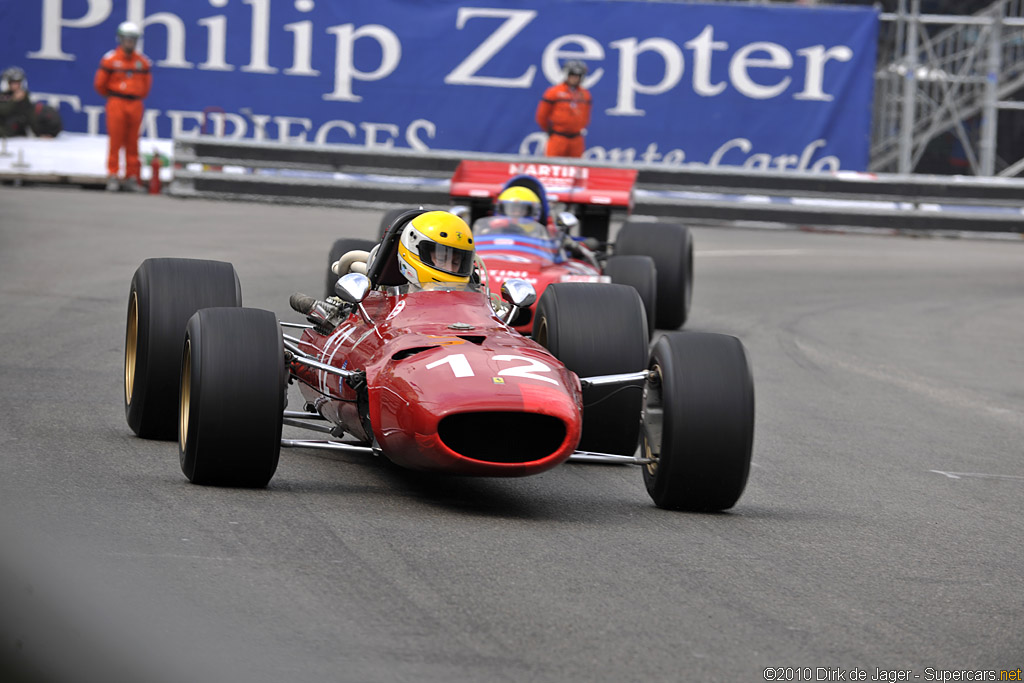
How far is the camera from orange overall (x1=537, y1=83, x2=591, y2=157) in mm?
22406

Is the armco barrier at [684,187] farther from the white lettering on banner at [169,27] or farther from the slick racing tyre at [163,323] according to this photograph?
the slick racing tyre at [163,323]

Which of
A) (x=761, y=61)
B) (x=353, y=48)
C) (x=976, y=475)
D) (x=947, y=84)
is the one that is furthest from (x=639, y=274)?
(x=947, y=84)

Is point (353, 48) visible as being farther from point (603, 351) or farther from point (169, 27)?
point (603, 351)

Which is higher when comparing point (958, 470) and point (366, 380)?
point (366, 380)

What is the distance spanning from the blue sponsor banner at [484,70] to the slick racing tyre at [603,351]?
1702 cm

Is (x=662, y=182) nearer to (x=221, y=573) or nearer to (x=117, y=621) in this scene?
(x=221, y=573)

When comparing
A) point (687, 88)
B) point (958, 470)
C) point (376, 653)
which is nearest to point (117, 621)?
point (376, 653)

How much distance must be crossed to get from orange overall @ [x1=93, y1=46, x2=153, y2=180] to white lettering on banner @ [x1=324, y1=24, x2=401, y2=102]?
3317 mm

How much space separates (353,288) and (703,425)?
1.82 metres

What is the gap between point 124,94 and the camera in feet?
71.6

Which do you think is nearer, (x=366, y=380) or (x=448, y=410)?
(x=448, y=410)

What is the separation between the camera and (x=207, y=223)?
18.6 metres

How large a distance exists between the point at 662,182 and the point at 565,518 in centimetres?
1672

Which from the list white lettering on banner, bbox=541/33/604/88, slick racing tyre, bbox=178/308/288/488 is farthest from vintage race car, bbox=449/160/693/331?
white lettering on banner, bbox=541/33/604/88
